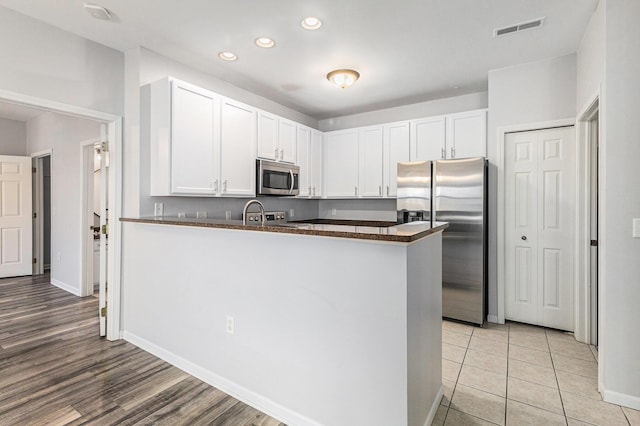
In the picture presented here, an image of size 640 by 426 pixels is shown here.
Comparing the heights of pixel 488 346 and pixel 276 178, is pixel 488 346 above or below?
below

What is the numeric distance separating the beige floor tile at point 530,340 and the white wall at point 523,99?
1.27 feet

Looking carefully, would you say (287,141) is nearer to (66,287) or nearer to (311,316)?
(311,316)

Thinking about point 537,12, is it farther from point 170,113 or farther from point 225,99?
point 170,113

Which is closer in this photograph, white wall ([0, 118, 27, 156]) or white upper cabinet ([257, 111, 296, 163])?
white upper cabinet ([257, 111, 296, 163])

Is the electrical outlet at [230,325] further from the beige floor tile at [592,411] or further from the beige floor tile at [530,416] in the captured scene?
the beige floor tile at [592,411]

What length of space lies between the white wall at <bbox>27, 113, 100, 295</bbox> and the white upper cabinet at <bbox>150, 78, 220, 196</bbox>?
1935mm

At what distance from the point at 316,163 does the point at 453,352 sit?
3.01 m

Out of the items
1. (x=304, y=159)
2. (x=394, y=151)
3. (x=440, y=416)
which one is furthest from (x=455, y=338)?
(x=304, y=159)

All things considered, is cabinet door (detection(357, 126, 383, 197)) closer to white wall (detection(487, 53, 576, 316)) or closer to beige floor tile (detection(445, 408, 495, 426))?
white wall (detection(487, 53, 576, 316))

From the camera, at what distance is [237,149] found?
3.47 metres

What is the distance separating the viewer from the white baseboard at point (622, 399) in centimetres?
198

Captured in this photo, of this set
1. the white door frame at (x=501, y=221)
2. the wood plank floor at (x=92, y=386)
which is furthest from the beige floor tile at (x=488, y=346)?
the wood plank floor at (x=92, y=386)

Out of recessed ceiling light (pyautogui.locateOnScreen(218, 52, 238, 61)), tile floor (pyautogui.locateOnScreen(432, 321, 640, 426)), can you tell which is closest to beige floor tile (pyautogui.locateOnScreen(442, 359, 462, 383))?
tile floor (pyautogui.locateOnScreen(432, 321, 640, 426))

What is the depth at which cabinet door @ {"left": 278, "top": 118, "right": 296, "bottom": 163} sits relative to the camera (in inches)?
161
